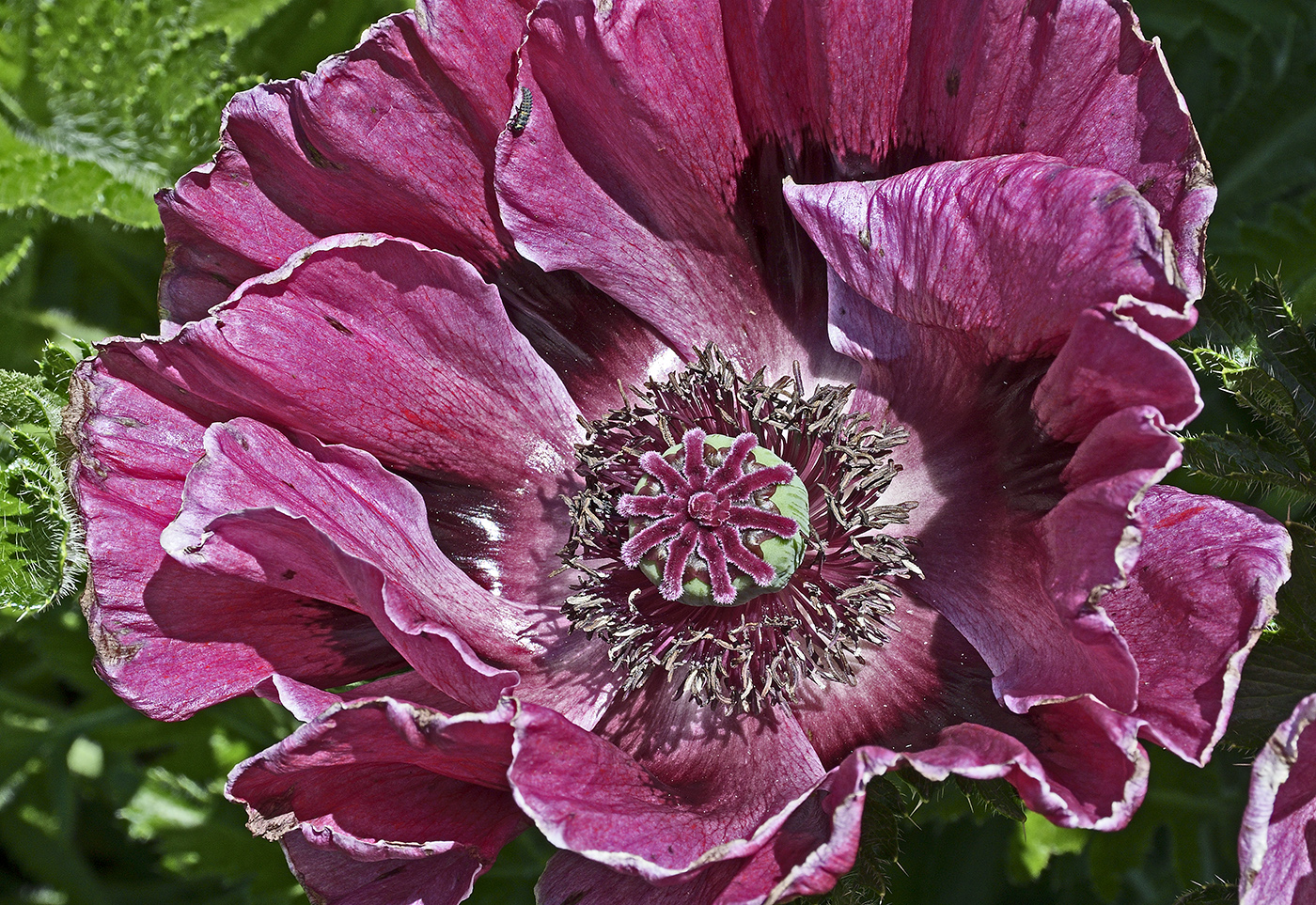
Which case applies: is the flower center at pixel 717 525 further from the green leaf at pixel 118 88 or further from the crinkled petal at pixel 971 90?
the green leaf at pixel 118 88

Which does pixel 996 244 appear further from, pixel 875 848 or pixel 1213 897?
pixel 1213 897

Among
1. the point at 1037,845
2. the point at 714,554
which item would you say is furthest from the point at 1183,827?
the point at 714,554

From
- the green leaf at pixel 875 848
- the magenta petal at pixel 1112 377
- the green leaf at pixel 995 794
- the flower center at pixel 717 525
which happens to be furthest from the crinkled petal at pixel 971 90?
the green leaf at pixel 875 848

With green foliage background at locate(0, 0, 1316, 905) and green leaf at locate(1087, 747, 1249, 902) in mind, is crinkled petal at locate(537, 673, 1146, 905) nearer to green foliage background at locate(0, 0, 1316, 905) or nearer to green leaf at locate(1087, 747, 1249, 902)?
green foliage background at locate(0, 0, 1316, 905)

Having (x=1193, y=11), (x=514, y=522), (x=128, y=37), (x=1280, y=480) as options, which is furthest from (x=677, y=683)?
(x=1193, y=11)

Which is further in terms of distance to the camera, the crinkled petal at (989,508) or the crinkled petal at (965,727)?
the crinkled petal at (989,508)

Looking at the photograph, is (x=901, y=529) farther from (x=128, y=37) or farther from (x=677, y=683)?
(x=128, y=37)
